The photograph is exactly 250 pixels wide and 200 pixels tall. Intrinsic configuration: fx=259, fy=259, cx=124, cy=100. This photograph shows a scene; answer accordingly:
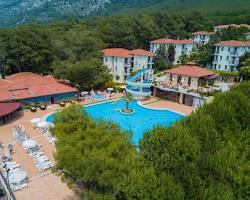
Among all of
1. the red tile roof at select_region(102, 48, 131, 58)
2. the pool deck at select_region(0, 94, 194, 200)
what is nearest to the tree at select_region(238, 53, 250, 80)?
the pool deck at select_region(0, 94, 194, 200)

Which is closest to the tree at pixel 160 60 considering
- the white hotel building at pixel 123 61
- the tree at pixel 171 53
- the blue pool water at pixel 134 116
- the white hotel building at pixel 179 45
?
the tree at pixel 171 53

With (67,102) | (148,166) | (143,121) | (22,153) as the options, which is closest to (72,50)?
(67,102)

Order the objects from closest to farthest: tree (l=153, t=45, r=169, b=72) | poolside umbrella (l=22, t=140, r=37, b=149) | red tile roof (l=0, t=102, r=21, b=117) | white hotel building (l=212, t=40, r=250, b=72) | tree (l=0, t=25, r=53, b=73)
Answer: poolside umbrella (l=22, t=140, r=37, b=149)
red tile roof (l=0, t=102, r=21, b=117)
tree (l=0, t=25, r=53, b=73)
white hotel building (l=212, t=40, r=250, b=72)
tree (l=153, t=45, r=169, b=72)

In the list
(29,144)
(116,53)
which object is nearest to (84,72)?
(116,53)

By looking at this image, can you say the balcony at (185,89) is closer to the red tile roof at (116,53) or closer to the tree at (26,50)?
the red tile roof at (116,53)

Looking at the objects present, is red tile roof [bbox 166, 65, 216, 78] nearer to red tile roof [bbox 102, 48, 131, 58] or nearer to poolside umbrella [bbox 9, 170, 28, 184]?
red tile roof [bbox 102, 48, 131, 58]

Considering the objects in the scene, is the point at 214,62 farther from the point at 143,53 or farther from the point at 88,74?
the point at 88,74
